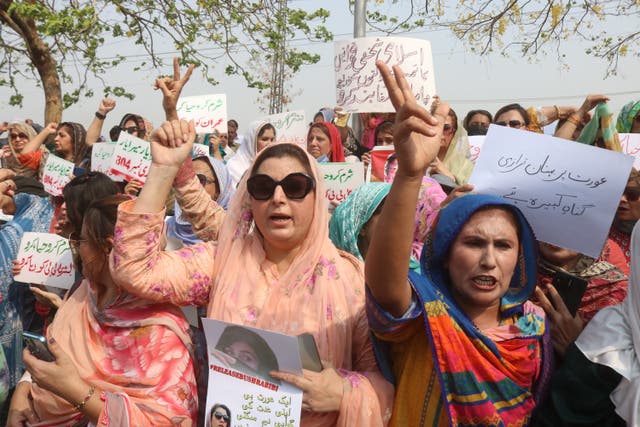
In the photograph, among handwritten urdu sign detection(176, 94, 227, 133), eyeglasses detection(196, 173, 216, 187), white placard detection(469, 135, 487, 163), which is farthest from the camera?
handwritten urdu sign detection(176, 94, 227, 133)

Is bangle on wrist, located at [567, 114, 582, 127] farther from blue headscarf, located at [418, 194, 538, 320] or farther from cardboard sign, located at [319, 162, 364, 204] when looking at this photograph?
blue headscarf, located at [418, 194, 538, 320]

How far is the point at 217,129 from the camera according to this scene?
21.5 ft

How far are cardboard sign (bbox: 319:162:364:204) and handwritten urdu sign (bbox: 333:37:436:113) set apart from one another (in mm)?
877

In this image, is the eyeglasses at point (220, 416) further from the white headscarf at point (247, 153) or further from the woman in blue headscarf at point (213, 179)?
the white headscarf at point (247, 153)

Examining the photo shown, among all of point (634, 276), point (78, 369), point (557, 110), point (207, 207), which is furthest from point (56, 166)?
point (634, 276)

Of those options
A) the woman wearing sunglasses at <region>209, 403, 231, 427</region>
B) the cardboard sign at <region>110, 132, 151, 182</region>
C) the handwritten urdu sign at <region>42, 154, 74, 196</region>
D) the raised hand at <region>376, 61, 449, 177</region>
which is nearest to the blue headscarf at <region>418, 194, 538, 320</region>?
the raised hand at <region>376, 61, 449, 177</region>

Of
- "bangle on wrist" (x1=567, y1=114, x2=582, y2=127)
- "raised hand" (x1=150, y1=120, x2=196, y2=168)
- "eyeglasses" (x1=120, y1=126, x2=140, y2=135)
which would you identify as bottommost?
"eyeglasses" (x1=120, y1=126, x2=140, y2=135)

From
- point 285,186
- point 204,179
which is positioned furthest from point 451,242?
point 204,179

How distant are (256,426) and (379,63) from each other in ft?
3.58

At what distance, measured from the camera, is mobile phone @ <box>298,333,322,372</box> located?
1799 millimetres

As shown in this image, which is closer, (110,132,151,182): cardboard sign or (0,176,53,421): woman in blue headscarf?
(0,176,53,421): woman in blue headscarf

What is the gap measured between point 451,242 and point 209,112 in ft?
16.3

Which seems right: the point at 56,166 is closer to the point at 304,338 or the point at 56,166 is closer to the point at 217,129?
the point at 217,129

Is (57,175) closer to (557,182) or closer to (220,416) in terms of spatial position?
(220,416)
